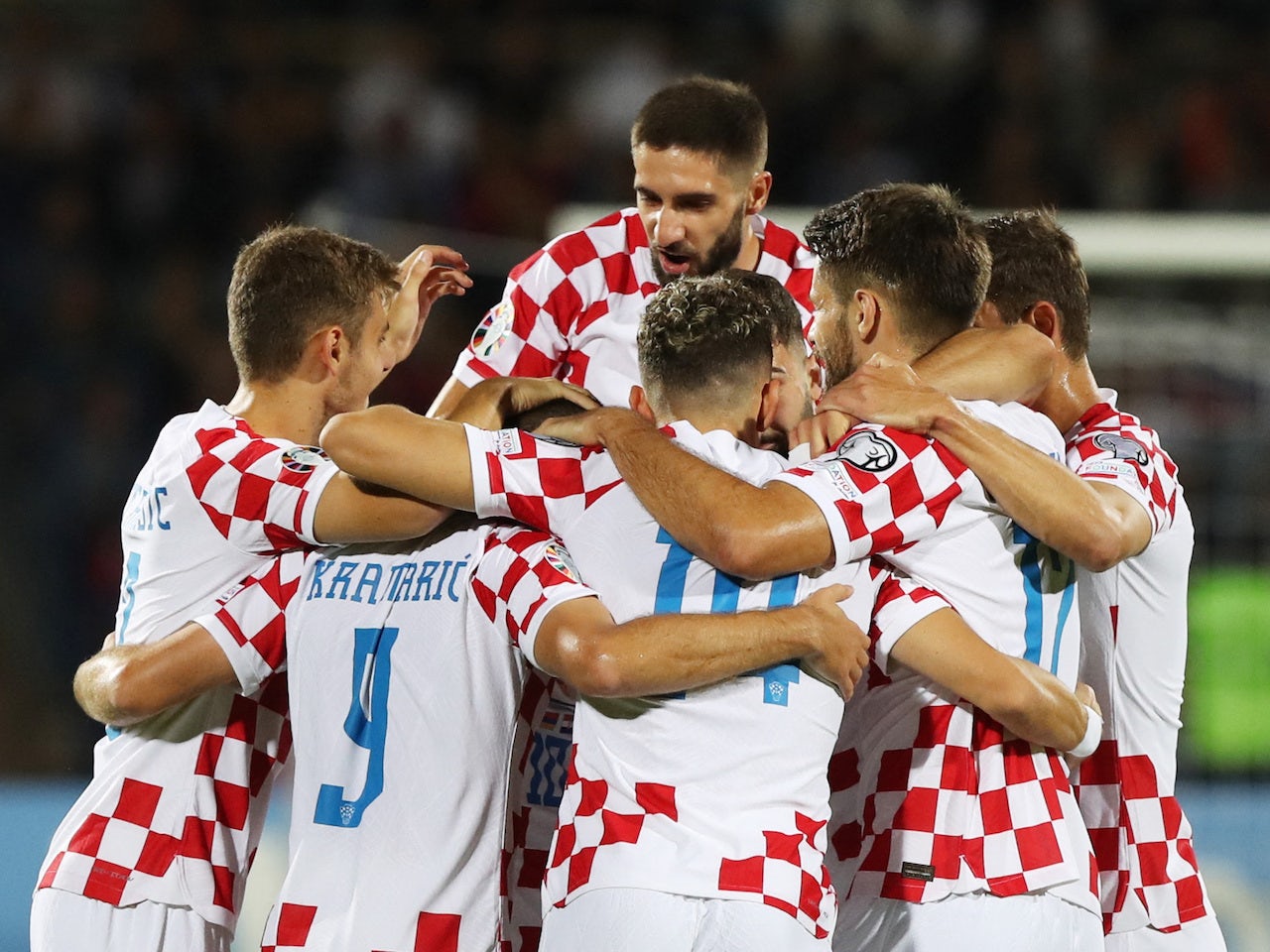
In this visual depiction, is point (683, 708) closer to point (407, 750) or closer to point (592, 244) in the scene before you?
point (407, 750)

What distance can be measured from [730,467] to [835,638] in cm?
38

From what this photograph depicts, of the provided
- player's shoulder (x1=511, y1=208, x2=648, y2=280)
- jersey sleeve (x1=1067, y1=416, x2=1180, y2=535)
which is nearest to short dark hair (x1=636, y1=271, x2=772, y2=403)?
jersey sleeve (x1=1067, y1=416, x2=1180, y2=535)

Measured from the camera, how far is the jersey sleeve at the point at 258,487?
3.27 metres

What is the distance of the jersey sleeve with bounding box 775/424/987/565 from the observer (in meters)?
2.95

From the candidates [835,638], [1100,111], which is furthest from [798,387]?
[1100,111]

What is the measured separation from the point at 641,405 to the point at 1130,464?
1.09 metres

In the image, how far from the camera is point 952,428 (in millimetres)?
3086

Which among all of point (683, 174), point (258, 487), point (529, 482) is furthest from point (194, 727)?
point (683, 174)

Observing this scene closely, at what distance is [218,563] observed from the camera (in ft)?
11.3

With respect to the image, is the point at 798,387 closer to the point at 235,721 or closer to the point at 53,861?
the point at 235,721

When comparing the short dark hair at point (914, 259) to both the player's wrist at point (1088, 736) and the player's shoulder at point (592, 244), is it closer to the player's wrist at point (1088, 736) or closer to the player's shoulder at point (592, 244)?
the player's wrist at point (1088, 736)

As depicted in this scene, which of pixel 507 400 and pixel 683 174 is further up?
pixel 683 174

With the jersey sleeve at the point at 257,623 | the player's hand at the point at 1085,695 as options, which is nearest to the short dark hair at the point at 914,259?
the player's hand at the point at 1085,695

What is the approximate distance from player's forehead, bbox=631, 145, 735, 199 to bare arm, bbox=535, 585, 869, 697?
1707 mm
